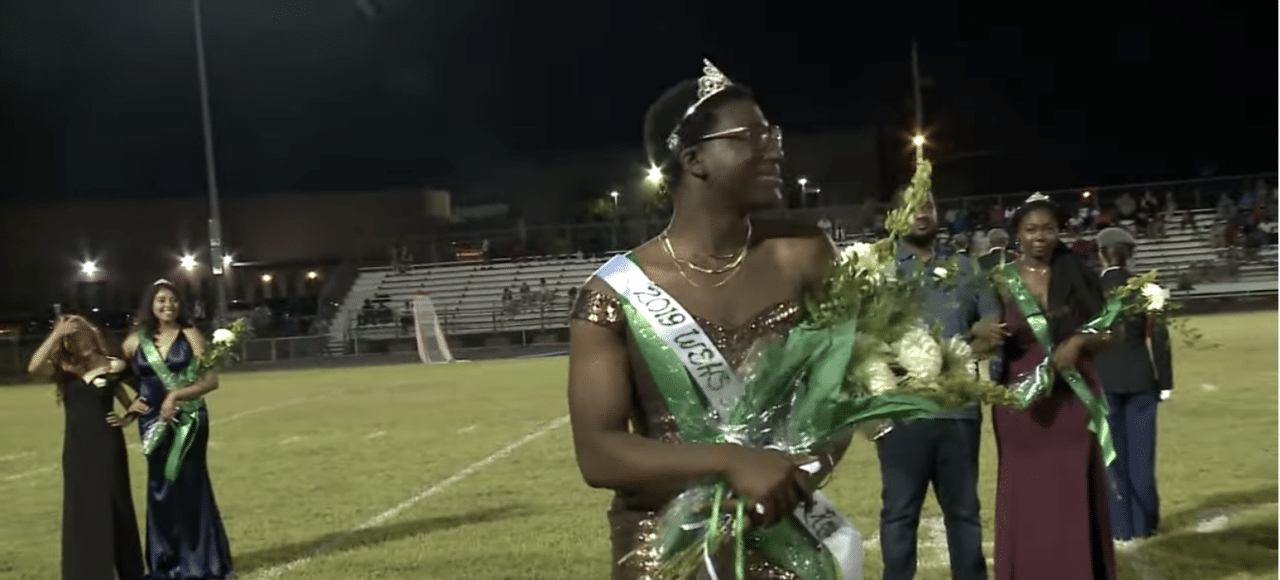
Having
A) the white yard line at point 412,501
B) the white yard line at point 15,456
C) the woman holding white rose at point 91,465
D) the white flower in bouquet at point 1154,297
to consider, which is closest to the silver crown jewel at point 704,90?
the white flower in bouquet at point 1154,297

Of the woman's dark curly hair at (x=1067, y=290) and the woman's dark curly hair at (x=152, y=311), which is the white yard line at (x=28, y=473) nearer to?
the woman's dark curly hair at (x=152, y=311)

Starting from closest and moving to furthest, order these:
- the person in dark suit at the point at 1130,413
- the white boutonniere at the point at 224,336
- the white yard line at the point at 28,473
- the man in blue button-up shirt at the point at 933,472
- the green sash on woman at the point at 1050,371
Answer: the green sash on woman at the point at 1050,371 → the man in blue button-up shirt at the point at 933,472 → the person in dark suit at the point at 1130,413 → the white boutonniere at the point at 224,336 → the white yard line at the point at 28,473

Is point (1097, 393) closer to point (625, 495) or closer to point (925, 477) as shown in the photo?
point (925, 477)

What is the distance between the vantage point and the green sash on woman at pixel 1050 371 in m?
5.06

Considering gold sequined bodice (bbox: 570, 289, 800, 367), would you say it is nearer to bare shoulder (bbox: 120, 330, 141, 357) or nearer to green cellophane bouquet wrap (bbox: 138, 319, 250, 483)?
green cellophane bouquet wrap (bbox: 138, 319, 250, 483)

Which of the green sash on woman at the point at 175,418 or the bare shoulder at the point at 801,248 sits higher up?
the bare shoulder at the point at 801,248

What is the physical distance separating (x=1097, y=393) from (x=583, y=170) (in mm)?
45756

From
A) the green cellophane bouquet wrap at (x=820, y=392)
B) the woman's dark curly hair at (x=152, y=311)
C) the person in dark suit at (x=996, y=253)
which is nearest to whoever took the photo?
the green cellophane bouquet wrap at (x=820, y=392)

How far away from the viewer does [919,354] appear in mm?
2182

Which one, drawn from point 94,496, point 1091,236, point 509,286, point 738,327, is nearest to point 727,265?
point 738,327

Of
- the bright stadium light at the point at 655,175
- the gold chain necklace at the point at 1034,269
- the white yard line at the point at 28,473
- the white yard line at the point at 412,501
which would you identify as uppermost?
the bright stadium light at the point at 655,175

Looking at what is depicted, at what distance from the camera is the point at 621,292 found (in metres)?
2.20

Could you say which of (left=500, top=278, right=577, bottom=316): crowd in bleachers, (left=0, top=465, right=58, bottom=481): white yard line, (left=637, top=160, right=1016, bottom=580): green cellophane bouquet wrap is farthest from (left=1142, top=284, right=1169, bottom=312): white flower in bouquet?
(left=500, top=278, right=577, bottom=316): crowd in bleachers

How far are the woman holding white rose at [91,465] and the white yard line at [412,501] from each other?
82 cm
